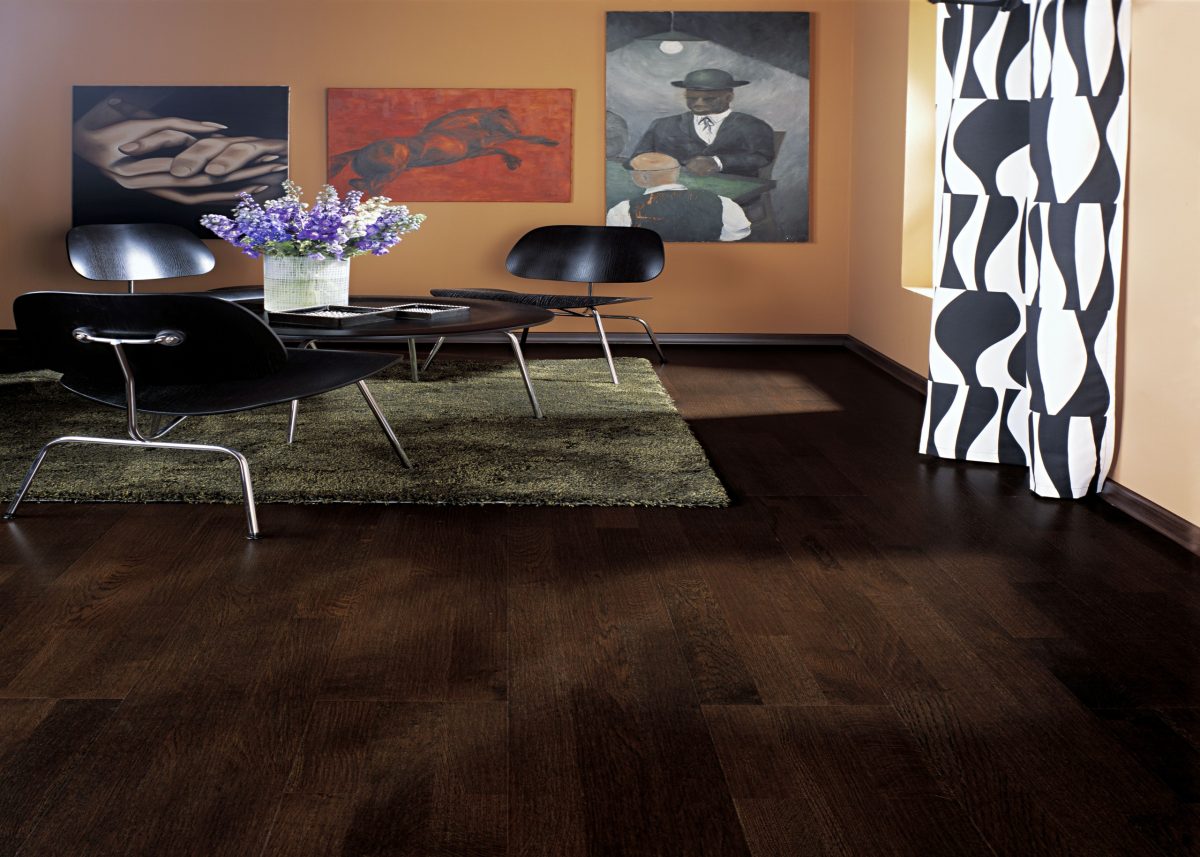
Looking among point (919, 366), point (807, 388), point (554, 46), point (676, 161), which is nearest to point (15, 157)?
point (554, 46)

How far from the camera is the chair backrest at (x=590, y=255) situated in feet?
20.4

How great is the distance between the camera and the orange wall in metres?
6.91

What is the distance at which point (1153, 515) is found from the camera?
3.13m

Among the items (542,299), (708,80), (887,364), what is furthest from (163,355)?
(708,80)

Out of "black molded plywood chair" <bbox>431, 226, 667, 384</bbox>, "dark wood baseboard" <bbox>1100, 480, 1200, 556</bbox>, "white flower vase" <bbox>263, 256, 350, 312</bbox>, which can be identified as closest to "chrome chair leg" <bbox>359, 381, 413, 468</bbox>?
"white flower vase" <bbox>263, 256, 350, 312</bbox>

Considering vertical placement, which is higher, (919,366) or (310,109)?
(310,109)

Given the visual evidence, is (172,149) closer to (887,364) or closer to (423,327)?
(423,327)

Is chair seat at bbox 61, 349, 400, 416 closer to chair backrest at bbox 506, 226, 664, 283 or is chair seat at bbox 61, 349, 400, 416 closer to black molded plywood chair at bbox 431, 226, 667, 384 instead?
black molded plywood chair at bbox 431, 226, 667, 384

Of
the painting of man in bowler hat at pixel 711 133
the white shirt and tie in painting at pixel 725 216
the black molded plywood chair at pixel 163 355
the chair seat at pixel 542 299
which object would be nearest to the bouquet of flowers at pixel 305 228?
the black molded plywood chair at pixel 163 355

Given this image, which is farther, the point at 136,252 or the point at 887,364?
the point at 136,252

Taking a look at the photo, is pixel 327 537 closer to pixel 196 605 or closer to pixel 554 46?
pixel 196 605

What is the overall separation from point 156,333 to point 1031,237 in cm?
243

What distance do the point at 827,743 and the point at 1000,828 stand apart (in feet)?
1.05

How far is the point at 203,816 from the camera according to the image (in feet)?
5.32
